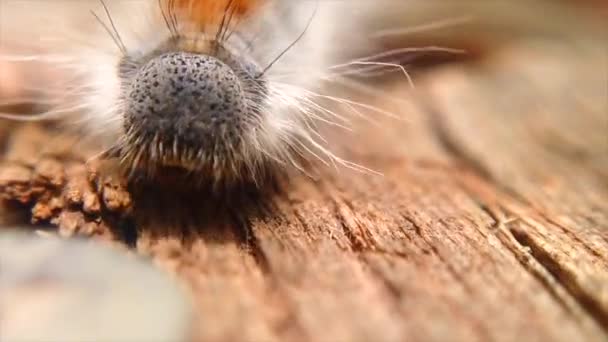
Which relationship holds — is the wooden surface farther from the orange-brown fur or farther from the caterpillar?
the orange-brown fur

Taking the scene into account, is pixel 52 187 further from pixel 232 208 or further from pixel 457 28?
pixel 457 28

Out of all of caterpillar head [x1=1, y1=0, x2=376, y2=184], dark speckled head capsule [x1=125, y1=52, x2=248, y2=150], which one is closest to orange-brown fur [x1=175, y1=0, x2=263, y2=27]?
caterpillar head [x1=1, y1=0, x2=376, y2=184]

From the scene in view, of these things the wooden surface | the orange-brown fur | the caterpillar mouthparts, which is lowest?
the wooden surface

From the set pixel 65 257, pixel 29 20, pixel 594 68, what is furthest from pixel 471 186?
pixel 594 68

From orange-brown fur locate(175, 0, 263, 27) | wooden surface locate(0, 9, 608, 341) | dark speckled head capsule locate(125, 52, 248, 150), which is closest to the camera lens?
wooden surface locate(0, 9, 608, 341)

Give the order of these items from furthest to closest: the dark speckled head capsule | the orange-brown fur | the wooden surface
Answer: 1. the orange-brown fur
2. the dark speckled head capsule
3. the wooden surface

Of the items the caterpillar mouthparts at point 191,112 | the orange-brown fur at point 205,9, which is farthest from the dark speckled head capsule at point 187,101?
the orange-brown fur at point 205,9

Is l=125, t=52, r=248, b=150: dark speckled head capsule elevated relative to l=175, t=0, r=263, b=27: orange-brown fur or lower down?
lower down
